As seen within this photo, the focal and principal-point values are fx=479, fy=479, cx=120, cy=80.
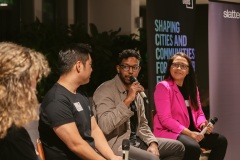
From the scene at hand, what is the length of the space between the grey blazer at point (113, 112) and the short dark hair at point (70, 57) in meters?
0.56

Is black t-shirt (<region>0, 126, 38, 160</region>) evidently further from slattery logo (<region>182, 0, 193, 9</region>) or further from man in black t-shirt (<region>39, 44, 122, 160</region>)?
slattery logo (<region>182, 0, 193, 9</region>)

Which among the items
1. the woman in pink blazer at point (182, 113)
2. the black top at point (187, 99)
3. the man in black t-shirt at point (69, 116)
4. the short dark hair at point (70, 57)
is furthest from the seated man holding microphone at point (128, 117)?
the short dark hair at point (70, 57)

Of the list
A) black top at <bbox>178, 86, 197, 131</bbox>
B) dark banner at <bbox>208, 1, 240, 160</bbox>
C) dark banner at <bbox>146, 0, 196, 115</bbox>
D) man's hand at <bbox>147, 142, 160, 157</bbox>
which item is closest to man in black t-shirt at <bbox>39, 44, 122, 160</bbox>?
man's hand at <bbox>147, 142, 160, 157</bbox>

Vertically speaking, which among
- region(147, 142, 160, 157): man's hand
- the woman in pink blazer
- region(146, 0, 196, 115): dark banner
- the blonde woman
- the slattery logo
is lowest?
region(147, 142, 160, 157): man's hand

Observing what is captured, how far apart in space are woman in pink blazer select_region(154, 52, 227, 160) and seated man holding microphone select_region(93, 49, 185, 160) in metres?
0.20

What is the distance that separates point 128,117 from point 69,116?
72 centimetres

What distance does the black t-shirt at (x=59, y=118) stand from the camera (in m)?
2.78

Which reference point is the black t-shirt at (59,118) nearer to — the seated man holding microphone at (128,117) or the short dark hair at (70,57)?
the short dark hair at (70,57)

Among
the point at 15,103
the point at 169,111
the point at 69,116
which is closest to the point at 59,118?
the point at 69,116

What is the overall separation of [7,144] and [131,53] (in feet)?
6.81

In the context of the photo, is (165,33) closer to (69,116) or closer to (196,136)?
(196,136)

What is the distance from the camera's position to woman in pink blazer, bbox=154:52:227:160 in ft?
13.7

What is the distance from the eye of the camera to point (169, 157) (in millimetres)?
3998

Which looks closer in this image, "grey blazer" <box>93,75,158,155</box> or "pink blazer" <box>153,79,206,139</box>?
"grey blazer" <box>93,75,158,155</box>
